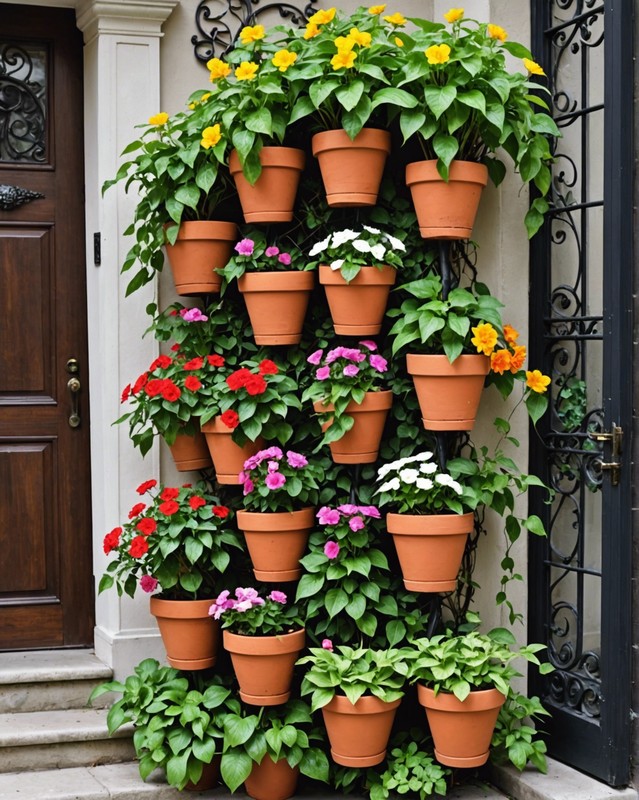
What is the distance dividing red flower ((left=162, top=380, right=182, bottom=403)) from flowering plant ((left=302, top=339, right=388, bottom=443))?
419 millimetres

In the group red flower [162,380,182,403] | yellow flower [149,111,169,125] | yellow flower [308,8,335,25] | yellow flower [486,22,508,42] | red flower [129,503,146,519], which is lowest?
red flower [129,503,146,519]

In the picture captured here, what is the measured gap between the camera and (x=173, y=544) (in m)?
3.60

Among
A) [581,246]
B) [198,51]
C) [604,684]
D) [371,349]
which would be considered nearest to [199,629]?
[371,349]

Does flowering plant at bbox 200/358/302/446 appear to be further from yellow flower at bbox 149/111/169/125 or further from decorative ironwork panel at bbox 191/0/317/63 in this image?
decorative ironwork panel at bbox 191/0/317/63

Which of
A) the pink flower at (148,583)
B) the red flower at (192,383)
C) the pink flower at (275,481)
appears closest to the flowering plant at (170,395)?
the red flower at (192,383)

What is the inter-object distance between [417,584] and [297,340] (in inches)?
35.7

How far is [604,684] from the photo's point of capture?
138 inches

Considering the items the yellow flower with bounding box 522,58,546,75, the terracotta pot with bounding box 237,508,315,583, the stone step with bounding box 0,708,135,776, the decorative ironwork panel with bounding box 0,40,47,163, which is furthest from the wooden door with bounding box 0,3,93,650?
the yellow flower with bounding box 522,58,546,75

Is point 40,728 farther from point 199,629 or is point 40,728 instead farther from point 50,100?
point 50,100

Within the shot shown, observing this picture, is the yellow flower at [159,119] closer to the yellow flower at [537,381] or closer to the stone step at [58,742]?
the yellow flower at [537,381]

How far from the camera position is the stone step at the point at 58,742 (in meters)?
3.70

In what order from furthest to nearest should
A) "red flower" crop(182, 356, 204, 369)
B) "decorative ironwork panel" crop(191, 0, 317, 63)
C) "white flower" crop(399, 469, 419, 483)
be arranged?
"decorative ironwork panel" crop(191, 0, 317, 63) → "red flower" crop(182, 356, 204, 369) → "white flower" crop(399, 469, 419, 483)

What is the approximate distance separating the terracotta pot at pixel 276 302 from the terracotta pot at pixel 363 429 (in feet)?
0.97

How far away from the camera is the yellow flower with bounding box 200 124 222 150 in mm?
3592
